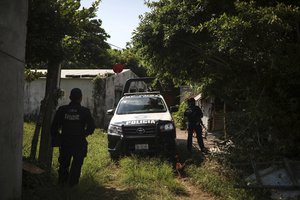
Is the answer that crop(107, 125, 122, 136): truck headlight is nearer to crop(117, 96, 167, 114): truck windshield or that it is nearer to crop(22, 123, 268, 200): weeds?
crop(22, 123, 268, 200): weeds

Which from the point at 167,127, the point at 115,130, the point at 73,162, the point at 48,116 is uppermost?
the point at 48,116

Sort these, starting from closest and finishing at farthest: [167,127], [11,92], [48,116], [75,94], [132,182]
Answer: [11,92]
[75,94]
[48,116]
[132,182]
[167,127]

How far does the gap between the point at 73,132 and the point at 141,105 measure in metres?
4.72

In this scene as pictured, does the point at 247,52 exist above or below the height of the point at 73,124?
above

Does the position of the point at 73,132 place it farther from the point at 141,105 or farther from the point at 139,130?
the point at 141,105

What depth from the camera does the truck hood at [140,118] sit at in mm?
9312

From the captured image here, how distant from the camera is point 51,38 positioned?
22.1 ft

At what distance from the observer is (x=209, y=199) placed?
646 centimetres

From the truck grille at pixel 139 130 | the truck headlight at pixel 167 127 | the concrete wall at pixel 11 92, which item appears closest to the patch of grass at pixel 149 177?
the truck grille at pixel 139 130

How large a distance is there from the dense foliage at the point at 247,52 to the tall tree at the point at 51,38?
8.02 feet

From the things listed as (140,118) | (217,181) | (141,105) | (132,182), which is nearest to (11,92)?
(132,182)

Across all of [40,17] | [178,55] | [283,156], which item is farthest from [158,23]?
[283,156]

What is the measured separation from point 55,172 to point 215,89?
5907 millimetres

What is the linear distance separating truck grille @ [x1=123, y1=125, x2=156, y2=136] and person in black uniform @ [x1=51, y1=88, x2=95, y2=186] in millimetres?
2873
